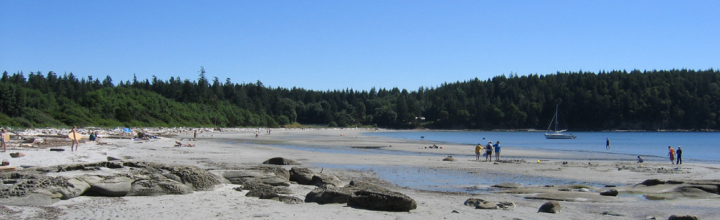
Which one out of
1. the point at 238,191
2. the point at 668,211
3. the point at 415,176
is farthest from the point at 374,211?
the point at 415,176

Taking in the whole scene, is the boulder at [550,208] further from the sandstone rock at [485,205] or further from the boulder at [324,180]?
the boulder at [324,180]

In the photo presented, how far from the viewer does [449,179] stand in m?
18.5

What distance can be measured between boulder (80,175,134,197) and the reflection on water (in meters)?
8.83

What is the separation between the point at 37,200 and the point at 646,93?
18236 centimetres

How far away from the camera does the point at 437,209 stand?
1092cm

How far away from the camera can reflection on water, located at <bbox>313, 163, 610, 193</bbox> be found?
16266mm

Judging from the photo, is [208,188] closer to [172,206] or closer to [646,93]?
[172,206]

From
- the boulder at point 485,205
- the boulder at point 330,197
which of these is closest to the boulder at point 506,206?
the boulder at point 485,205

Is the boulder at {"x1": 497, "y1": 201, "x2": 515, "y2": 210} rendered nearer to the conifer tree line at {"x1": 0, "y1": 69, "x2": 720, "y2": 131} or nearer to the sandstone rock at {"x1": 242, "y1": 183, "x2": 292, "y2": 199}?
the sandstone rock at {"x1": 242, "y1": 183, "x2": 292, "y2": 199}

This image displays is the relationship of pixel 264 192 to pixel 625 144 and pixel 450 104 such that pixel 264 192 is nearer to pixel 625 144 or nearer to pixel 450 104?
pixel 625 144

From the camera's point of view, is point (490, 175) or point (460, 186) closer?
point (460, 186)

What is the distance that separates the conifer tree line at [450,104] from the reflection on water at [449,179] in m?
83.4

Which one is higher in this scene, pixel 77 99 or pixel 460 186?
pixel 77 99

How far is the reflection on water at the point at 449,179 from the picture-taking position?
53.4 ft
